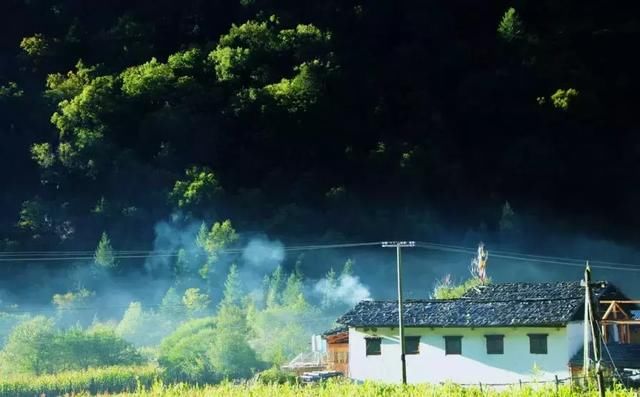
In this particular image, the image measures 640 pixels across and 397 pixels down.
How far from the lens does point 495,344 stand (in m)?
34.8

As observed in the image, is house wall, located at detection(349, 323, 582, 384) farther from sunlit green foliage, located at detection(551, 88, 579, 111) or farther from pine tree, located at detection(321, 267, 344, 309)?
sunlit green foliage, located at detection(551, 88, 579, 111)

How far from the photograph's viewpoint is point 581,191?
54.8 metres

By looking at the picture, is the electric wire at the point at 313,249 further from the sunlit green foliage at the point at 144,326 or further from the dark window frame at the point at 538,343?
the dark window frame at the point at 538,343

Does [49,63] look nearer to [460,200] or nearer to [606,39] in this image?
[460,200]

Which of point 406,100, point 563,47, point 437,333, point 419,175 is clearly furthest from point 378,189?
point 437,333

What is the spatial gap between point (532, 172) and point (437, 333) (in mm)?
21397

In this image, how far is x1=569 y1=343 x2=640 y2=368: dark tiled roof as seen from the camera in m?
31.7

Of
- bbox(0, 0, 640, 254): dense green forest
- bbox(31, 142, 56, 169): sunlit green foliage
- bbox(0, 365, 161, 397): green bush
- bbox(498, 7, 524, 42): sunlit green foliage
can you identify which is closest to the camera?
bbox(0, 365, 161, 397): green bush

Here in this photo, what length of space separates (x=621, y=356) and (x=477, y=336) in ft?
16.0

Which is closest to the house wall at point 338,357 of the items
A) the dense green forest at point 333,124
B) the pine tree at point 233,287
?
the pine tree at point 233,287

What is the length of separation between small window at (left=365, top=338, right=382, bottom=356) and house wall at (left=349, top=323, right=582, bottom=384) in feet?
0.45

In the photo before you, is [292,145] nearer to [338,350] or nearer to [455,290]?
[455,290]

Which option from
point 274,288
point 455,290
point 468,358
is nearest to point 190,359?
point 468,358

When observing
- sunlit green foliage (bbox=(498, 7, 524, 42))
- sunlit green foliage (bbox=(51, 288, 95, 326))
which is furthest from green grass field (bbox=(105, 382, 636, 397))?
sunlit green foliage (bbox=(498, 7, 524, 42))
